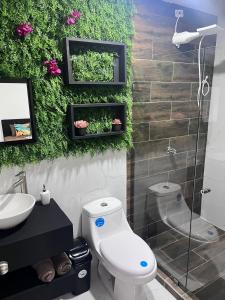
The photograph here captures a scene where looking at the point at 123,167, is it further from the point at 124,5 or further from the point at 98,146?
the point at 124,5

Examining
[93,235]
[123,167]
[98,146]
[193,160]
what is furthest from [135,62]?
[93,235]

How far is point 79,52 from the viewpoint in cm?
Result: 183

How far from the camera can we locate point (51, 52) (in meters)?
1.69

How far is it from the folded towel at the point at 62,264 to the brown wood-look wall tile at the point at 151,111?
1379 millimetres

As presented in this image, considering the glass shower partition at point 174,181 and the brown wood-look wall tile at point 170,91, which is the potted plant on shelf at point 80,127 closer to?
the glass shower partition at point 174,181

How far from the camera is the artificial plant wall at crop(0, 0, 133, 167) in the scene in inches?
61.7

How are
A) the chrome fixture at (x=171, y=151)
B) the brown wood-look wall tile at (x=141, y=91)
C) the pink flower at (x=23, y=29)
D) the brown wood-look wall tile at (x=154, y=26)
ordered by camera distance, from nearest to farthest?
1. the pink flower at (x=23, y=29)
2. the brown wood-look wall tile at (x=154, y=26)
3. the brown wood-look wall tile at (x=141, y=91)
4. the chrome fixture at (x=171, y=151)

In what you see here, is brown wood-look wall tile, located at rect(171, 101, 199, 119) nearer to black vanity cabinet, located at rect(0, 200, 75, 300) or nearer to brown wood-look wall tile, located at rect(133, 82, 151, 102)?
brown wood-look wall tile, located at rect(133, 82, 151, 102)

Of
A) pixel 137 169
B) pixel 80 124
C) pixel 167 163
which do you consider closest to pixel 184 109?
pixel 167 163

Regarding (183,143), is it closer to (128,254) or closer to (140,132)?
(140,132)

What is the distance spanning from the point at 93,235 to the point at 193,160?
145cm

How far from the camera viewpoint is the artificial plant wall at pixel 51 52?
157cm

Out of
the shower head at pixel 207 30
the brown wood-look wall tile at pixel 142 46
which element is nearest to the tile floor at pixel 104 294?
the brown wood-look wall tile at pixel 142 46

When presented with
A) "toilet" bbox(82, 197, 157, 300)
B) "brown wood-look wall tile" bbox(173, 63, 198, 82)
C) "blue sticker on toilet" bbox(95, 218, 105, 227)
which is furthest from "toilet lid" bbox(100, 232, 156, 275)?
"brown wood-look wall tile" bbox(173, 63, 198, 82)
